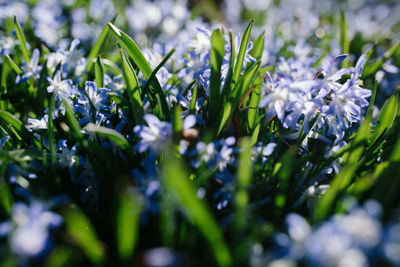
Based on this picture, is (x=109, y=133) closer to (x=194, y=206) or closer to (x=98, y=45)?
(x=194, y=206)

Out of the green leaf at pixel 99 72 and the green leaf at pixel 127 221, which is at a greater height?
the green leaf at pixel 99 72

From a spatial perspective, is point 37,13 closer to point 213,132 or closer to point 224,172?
point 213,132

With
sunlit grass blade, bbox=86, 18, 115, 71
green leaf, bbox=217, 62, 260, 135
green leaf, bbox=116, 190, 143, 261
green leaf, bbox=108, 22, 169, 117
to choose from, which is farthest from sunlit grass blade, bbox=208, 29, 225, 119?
sunlit grass blade, bbox=86, 18, 115, 71

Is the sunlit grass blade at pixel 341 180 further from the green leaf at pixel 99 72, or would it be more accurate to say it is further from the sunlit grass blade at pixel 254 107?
the green leaf at pixel 99 72

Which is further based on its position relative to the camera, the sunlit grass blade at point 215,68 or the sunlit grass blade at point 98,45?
the sunlit grass blade at point 98,45

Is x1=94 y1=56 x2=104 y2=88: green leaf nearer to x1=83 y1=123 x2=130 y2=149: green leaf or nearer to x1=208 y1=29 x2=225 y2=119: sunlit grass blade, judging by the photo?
x1=83 y1=123 x2=130 y2=149: green leaf

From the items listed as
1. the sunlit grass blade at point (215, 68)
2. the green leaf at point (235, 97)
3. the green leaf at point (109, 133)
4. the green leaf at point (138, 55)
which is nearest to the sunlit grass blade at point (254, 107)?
the green leaf at point (235, 97)

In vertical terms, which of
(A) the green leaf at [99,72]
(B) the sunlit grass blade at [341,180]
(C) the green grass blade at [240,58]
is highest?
(C) the green grass blade at [240,58]

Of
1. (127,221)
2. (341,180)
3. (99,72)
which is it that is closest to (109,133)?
(127,221)
